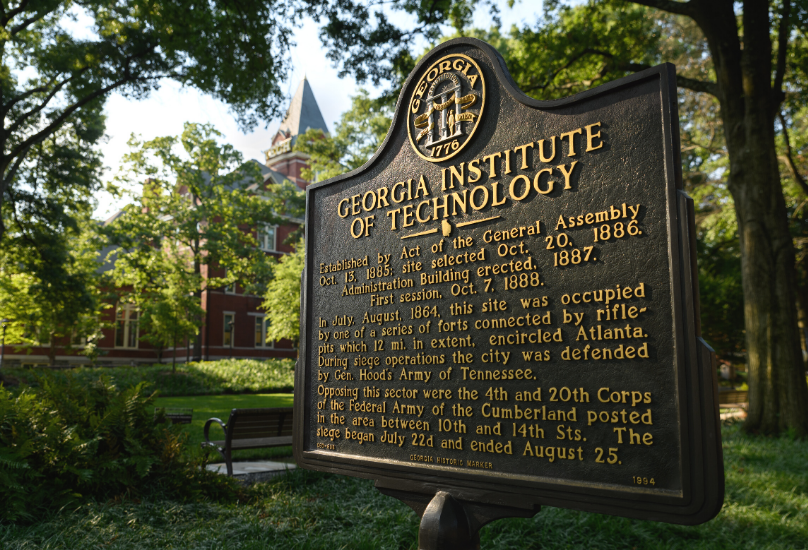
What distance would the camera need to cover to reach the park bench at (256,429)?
800cm

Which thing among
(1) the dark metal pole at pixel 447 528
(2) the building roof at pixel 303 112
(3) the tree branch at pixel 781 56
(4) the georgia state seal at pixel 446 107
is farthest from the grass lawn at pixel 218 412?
(2) the building roof at pixel 303 112

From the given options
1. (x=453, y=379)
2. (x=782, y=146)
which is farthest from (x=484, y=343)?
(x=782, y=146)

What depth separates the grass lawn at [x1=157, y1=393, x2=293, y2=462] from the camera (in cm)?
962

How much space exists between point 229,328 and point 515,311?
1416 inches

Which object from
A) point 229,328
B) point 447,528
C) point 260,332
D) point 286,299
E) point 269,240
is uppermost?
point 269,240

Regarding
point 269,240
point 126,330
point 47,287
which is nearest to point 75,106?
point 47,287

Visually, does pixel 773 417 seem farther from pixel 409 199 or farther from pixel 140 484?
pixel 140 484

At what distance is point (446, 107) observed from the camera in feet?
10.7

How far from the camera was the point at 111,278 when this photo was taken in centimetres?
3034

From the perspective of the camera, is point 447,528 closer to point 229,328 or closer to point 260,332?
point 229,328

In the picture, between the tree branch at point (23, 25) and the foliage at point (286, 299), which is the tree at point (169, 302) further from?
the tree branch at point (23, 25)

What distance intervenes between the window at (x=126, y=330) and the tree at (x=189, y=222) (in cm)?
830

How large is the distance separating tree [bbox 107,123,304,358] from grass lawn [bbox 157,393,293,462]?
7609 mm

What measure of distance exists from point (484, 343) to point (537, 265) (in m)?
0.48
